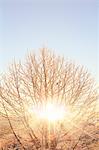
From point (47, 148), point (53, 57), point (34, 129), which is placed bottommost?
point (47, 148)

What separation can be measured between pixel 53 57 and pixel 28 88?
122cm

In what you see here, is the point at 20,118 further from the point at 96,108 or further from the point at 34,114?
the point at 96,108

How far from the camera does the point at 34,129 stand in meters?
9.00

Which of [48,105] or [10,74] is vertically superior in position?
[10,74]

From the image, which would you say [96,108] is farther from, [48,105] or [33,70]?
[33,70]

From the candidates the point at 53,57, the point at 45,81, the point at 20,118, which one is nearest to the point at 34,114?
the point at 20,118

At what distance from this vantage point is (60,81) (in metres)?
8.65

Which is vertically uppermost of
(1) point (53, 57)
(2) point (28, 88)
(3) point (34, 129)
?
(1) point (53, 57)

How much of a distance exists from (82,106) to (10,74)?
7.95 ft

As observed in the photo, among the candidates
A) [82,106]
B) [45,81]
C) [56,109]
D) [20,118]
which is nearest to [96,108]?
[82,106]

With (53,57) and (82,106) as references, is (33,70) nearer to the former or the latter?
(53,57)

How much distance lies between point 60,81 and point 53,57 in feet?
2.50

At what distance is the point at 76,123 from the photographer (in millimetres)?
9008

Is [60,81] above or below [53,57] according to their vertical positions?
below
